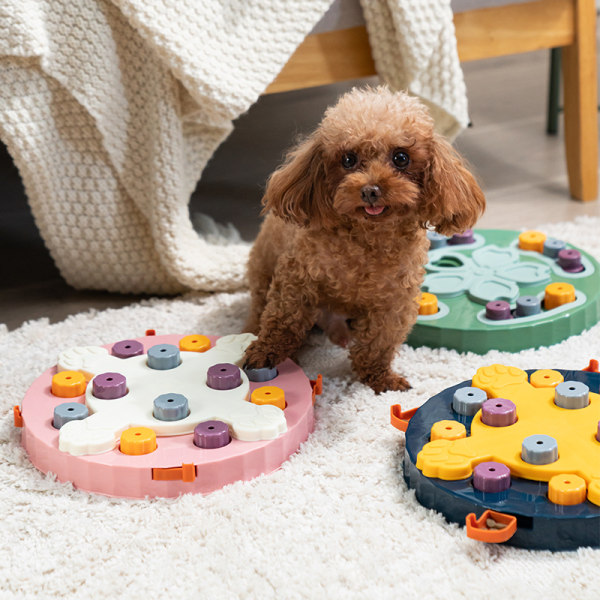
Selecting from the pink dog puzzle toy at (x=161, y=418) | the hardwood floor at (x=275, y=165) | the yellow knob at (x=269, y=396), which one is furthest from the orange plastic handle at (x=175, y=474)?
the hardwood floor at (x=275, y=165)

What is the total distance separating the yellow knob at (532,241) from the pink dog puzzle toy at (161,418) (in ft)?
1.96

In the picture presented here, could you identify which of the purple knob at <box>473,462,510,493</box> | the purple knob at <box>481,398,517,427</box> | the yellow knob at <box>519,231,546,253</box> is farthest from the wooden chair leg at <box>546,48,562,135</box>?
the purple knob at <box>473,462,510,493</box>

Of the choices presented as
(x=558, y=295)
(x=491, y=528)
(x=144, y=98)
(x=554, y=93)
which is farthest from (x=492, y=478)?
(x=554, y=93)

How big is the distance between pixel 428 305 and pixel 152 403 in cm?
52

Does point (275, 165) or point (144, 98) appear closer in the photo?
point (144, 98)

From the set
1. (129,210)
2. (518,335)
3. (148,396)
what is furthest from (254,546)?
(129,210)

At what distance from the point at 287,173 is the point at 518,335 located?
0.50m

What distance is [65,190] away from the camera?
1.63m

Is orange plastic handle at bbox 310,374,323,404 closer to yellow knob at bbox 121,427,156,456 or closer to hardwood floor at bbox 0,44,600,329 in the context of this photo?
yellow knob at bbox 121,427,156,456

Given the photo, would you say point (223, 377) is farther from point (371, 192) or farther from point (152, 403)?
point (371, 192)

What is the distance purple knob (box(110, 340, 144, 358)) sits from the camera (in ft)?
4.46

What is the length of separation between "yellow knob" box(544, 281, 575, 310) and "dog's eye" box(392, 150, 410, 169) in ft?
1.53

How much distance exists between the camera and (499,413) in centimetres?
114

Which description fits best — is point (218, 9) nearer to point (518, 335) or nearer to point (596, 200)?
point (518, 335)
